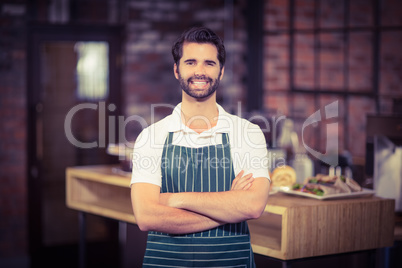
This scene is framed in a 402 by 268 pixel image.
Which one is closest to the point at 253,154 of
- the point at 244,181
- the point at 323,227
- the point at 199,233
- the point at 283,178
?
the point at 244,181

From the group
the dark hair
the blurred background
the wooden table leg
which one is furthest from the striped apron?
the blurred background

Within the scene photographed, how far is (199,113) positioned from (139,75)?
285 centimetres

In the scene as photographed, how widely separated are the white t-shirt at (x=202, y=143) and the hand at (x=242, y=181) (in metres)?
0.02

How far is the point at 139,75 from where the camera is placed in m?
4.75

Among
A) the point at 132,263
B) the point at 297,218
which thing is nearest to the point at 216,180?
the point at 297,218

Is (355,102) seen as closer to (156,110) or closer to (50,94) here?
(156,110)

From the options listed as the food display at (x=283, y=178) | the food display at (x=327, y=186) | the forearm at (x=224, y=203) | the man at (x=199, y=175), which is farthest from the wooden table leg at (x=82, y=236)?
the forearm at (x=224, y=203)

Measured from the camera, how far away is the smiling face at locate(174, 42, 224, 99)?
6.20ft

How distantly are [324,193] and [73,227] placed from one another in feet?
14.1

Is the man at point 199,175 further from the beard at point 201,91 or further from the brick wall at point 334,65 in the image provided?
the brick wall at point 334,65

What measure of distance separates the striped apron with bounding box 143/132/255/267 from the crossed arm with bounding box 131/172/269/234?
0.06 meters

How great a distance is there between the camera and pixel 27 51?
4.54 m

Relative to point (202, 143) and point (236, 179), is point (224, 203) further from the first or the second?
point (202, 143)

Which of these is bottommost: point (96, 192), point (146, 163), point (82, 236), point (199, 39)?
point (82, 236)
